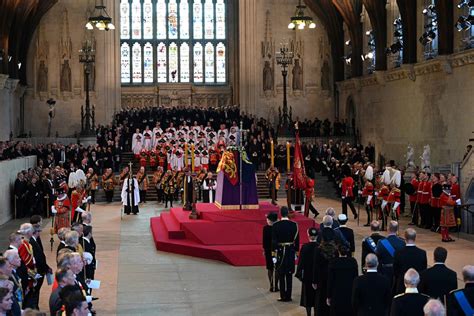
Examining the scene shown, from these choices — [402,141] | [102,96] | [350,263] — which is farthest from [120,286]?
[102,96]

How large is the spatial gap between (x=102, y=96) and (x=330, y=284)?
124 ft

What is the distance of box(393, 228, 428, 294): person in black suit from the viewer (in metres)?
11.3

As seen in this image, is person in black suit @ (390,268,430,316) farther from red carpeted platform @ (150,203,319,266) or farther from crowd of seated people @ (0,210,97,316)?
red carpeted platform @ (150,203,319,266)

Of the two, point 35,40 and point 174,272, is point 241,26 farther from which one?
point 174,272

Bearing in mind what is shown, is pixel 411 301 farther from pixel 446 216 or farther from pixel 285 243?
pixel 446 216

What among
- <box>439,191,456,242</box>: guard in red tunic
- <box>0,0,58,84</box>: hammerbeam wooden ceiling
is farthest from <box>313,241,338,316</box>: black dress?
<box>0,0,58,84</box>: hammerbeam wooden ceiling

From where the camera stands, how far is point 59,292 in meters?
8.09

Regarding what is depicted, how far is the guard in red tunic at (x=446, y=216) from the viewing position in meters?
21.9

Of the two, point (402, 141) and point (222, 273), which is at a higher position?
point (402, 141)

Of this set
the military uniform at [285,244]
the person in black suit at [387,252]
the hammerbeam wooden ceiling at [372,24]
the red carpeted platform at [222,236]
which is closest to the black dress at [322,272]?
the person in black suit at [387,252]

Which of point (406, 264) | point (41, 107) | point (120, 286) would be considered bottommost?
point (120, 286)

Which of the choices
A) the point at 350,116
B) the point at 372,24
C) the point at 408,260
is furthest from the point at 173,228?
the point at 350,116

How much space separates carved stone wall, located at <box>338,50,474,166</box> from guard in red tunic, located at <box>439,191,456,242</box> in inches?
269

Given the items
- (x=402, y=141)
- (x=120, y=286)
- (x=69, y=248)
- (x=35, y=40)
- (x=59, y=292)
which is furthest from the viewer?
(x=35, y=40)
